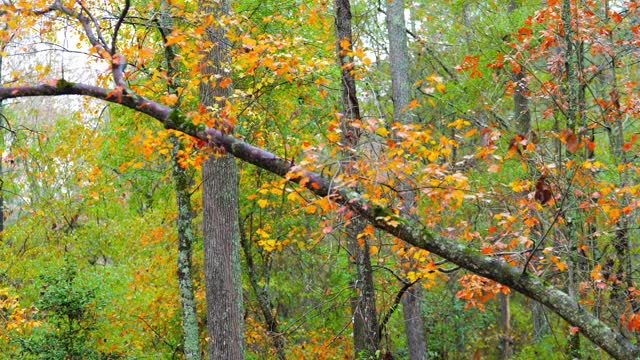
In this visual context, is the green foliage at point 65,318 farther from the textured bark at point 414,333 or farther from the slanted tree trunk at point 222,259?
the textured bark at point 414,333

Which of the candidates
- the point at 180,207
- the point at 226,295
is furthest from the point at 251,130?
the point at 226,295

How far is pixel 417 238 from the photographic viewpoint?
4820 millimetres

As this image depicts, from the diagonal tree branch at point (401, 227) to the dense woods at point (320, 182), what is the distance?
0.05 ft

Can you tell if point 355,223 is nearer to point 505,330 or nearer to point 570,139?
point 570,139

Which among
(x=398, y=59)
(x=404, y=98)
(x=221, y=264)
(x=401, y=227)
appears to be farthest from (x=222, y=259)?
(x=398, y=59)

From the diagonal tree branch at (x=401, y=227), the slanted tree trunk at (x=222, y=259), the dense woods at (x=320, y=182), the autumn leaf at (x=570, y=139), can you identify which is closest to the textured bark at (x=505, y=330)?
the dense woods at (x=320, y=182)

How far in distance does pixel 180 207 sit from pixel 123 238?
7298mm

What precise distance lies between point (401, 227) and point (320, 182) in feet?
2.24

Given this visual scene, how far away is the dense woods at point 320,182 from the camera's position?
548cm

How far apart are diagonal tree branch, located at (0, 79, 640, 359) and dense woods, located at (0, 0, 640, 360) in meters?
0.02

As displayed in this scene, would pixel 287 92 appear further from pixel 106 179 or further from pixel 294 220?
pixel 106 179

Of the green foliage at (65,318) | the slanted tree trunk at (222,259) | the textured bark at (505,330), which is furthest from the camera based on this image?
the textured bark at (505,330)

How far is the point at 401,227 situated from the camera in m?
4.88

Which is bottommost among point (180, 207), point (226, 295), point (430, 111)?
point (226, 295)
